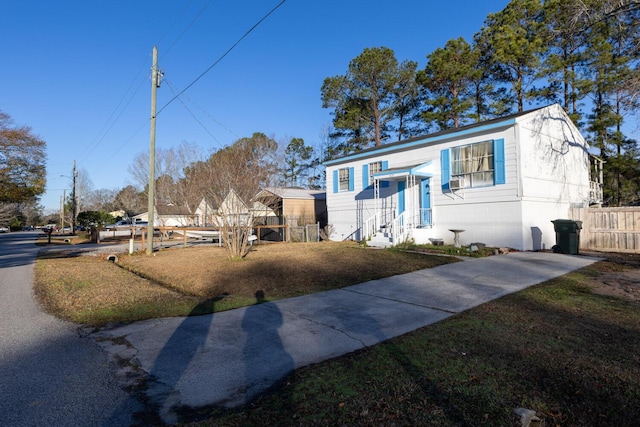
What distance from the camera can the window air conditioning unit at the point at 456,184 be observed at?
14.3 meters

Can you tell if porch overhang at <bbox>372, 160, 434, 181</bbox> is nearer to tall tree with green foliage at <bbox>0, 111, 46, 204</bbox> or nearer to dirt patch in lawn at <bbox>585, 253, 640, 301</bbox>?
dirt patch in lawn at <bbox>585, 253, 640, 301</bbox>

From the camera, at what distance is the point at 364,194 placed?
1859 cm

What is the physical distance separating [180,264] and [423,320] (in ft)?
28.8

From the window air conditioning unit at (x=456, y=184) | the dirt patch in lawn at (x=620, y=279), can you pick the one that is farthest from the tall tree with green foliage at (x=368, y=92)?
the dirt patch in lawn at (x=620, y=279)

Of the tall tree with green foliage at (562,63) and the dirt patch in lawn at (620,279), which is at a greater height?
the tall tree with green foliage at (562,63)

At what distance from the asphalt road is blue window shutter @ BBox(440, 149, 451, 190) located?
13.5m

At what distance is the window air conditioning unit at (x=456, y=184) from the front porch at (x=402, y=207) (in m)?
1.25

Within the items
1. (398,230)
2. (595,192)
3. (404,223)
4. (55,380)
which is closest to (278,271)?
(55,380)

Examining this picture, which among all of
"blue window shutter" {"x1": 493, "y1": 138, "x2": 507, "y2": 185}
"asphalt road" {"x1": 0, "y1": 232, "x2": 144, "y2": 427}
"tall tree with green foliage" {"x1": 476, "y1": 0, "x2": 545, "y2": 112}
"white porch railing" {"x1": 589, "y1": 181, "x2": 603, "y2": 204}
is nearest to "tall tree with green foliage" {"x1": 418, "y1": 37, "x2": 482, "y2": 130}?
"tall tree with green foliage" {"x1": 476, "y1": 0, "x2": 545, "y2": 112}

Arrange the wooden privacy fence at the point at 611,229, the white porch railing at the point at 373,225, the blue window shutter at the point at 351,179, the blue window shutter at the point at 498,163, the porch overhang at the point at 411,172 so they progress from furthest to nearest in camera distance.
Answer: the blue window shutter at the point at 351,179
the white porch railing at the point at 373,225
the porch overhang at the point at 411,172
the blue window shutter at the point at 498,163
the wooden privacy fence at the point at 611,229

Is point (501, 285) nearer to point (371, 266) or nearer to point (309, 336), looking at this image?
point (371, 266)

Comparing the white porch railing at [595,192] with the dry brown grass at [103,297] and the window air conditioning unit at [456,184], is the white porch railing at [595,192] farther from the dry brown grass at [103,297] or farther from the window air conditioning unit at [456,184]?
the dry brown grass at [103,297]

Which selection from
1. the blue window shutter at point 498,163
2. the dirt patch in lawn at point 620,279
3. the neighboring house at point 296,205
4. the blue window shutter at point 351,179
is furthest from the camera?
the neighboring house at point 296,205

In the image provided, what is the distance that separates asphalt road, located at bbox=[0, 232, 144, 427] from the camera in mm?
2873
